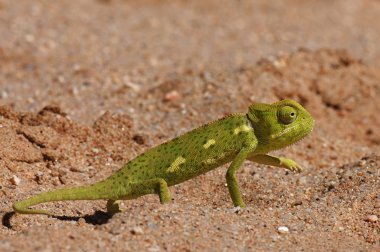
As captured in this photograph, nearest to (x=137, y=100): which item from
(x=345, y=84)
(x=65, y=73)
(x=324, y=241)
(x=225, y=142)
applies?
(x=65, y=73)

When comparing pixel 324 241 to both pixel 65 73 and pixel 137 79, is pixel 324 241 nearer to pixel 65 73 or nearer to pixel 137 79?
pixel 137 79

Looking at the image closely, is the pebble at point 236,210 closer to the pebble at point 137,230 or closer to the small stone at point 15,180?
the pebble at point 137,230

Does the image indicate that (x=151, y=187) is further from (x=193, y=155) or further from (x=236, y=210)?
(x=236, y=210)

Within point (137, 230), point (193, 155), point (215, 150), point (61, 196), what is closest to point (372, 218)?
point (215, 150)

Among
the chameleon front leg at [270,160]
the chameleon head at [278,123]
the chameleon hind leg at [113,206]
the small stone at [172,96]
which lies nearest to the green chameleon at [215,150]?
the chameleon head at [278,123]

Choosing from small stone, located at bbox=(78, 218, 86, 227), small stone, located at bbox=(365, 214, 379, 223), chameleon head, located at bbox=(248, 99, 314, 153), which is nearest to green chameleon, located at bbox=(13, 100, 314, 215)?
chameleon head, located at bbox=(248, 99, 314, 153)

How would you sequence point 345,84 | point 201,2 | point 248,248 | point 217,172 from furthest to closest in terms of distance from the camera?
point 201,2, point 345,84, point 217,172, point 248,248
